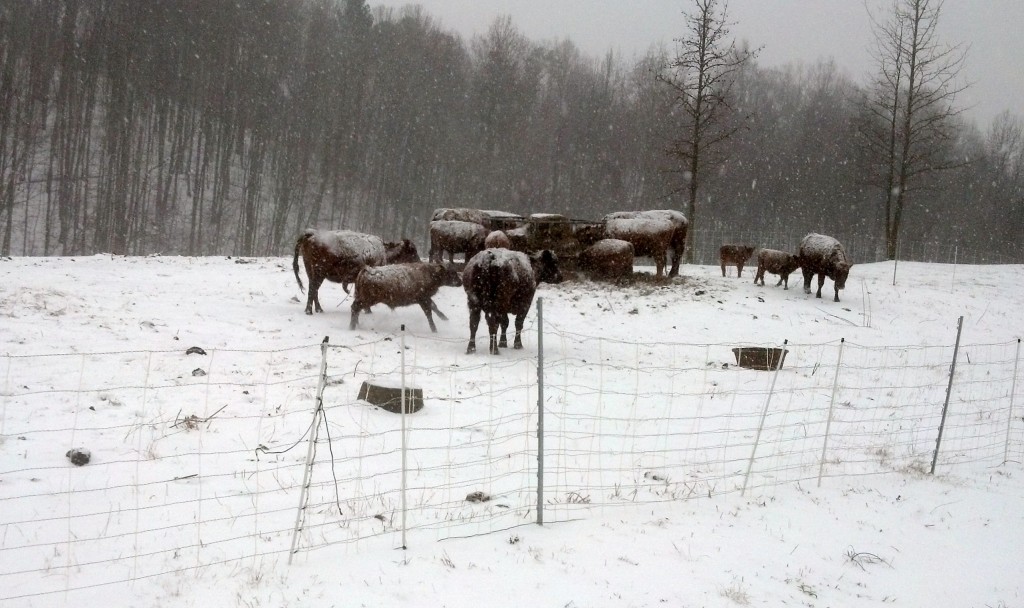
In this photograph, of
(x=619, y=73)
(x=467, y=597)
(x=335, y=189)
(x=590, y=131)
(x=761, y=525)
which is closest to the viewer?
(x=467, y=597)

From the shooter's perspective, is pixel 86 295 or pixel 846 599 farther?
pixel 86 295

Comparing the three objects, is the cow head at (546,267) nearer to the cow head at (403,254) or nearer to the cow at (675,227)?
the cow head at (403,254)

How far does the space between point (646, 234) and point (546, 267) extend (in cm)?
640

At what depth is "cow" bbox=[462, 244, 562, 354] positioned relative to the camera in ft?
34.2

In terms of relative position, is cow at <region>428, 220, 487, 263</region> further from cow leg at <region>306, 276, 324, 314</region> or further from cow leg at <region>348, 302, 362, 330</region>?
cow leg at <region>348, 302, 362, 330</region>

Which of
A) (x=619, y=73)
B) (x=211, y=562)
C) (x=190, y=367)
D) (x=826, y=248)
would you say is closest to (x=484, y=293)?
(x=190, y=367)

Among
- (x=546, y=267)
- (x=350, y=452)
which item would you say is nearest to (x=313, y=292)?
(x=546, y=267)

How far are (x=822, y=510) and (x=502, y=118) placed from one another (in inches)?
1601

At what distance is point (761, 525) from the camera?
5.17 meters

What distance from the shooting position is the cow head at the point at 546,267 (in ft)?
39.7

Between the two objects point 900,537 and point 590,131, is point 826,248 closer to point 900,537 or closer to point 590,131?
point 900,537

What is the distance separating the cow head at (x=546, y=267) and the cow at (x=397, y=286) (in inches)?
68.9

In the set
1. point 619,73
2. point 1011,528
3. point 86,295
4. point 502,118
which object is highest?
point 619,73

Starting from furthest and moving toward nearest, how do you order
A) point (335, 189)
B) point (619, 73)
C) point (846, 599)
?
point (619, 73), point (335, 189), point (846, 599)
